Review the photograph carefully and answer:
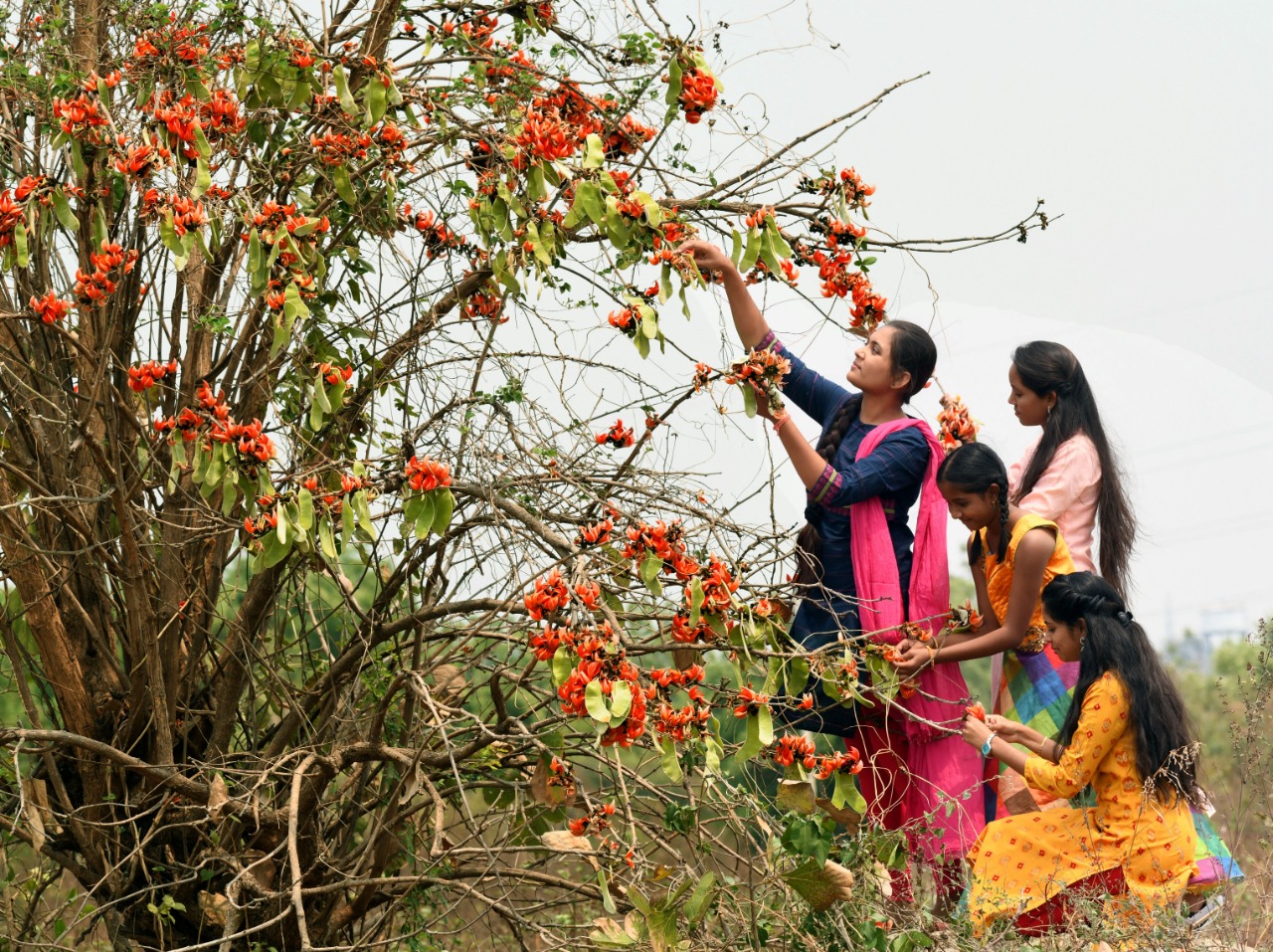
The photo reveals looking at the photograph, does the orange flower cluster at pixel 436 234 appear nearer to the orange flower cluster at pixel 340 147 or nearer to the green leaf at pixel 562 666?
the orange flower cluster at pixel 340 147

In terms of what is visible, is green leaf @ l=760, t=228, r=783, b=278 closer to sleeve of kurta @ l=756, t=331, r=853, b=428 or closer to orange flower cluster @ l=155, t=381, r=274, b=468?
sleeve of kurta @ l=756, t=331, r=853, b=428

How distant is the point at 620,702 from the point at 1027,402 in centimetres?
149

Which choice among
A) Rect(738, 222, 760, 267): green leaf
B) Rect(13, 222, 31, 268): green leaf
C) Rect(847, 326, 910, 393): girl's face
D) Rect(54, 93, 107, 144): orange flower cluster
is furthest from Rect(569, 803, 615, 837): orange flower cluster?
Rect(54, 93, 107, 144): orange flower cluster

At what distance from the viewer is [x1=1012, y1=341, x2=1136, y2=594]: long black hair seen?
2980 millimetres

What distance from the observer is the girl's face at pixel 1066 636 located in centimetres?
282

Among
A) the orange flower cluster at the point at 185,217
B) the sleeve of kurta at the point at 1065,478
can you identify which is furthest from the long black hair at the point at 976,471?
the orange flower cluster at the point at 185,217

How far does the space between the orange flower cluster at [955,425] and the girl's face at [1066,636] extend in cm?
40

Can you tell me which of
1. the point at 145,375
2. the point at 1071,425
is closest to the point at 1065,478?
the point at 1071,425

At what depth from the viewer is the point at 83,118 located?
2.26 meters

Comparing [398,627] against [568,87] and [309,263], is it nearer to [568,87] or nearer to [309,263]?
[309,263]

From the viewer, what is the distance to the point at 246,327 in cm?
295

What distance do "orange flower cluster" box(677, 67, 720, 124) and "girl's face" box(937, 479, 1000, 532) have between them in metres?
0.92

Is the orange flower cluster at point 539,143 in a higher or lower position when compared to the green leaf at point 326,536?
higher

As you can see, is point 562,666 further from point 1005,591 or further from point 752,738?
point 1005,591
